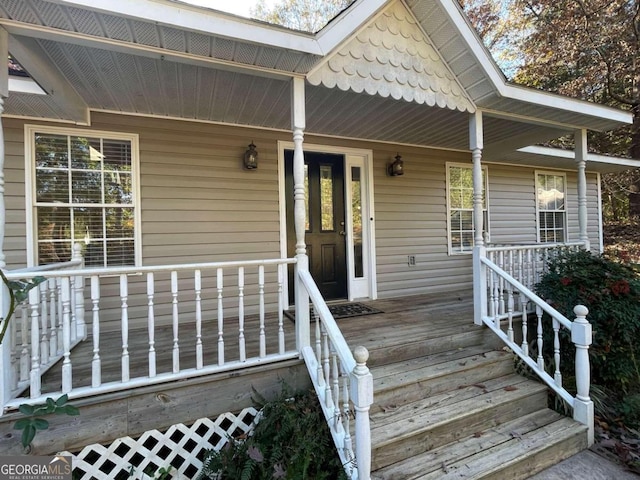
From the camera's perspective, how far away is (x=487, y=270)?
350 centimetres

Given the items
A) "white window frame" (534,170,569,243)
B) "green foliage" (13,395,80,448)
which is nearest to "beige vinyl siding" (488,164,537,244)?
"white window frame" (534,170,569,243)

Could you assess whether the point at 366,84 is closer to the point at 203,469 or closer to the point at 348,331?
the point at 348,331

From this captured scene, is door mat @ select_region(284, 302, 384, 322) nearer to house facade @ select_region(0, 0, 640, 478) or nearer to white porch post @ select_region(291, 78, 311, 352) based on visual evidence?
house facade @ select_region(0, 0, 640, 478)

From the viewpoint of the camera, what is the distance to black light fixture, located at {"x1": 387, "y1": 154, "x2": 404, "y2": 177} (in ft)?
16.0

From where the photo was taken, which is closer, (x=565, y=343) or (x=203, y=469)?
(x=203, y=469)

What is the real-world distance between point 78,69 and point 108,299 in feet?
7.29

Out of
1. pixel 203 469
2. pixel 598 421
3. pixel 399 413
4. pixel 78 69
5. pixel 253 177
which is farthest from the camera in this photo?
pixel 253 177

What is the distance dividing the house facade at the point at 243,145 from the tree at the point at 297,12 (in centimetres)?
817

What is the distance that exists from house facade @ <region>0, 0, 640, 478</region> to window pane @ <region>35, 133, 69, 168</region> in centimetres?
1

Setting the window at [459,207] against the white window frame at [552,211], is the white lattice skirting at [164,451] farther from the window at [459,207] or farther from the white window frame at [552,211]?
the white window frame at [552,211]

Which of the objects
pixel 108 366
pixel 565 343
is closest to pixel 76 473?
pixel 108 366

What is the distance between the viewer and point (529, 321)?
3.74 m

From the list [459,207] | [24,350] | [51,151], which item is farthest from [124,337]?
[459,207]

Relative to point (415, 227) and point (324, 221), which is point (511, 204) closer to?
point (415, 227)
